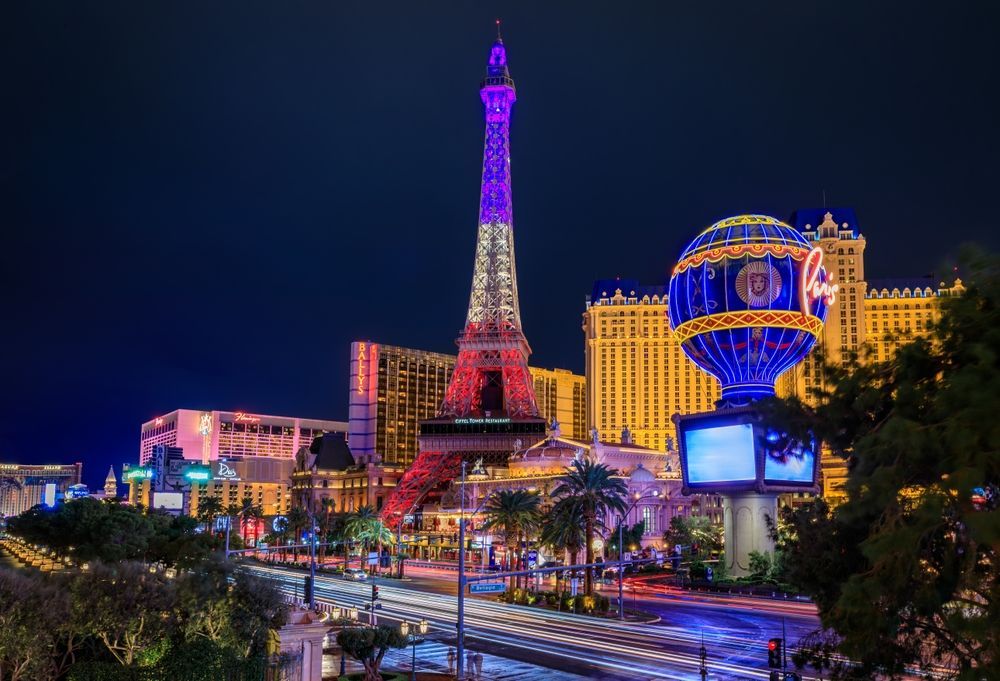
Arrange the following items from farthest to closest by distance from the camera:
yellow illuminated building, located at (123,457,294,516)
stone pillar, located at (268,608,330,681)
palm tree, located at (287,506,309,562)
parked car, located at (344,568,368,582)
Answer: yellow illuminated building, located at (123,457,294,516)
palm tree, located at (287,506,309,562)
parked car, located at (344,568,368,582)
stone pillar, located at (268,608,330,681)

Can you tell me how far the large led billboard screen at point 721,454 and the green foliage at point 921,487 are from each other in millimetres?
47163

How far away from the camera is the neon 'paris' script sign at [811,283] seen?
66.9m

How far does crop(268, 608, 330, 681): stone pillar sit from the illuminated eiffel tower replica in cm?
9937

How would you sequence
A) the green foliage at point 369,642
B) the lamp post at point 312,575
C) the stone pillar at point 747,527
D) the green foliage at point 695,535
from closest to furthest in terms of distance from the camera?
the green foliage at point 369,642 → the lamp post at point 312,575 → the stone pillar at point 747,527 → the green foliage at point 695,535

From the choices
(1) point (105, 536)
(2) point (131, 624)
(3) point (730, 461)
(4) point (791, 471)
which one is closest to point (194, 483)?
(1) point (105, 536)

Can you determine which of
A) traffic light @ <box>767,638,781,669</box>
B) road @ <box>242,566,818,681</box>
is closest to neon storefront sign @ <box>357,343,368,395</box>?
road @ <box>242,566,818,681</box>

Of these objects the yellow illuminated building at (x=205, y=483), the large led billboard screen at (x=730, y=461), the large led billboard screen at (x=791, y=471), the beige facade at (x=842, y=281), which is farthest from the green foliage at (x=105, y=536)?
the beige facade at (x=842, y=281)

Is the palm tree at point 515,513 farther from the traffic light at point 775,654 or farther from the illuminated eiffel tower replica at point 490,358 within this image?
the illuminated eiffel tower replica at point 490,358

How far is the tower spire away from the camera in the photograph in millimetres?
133375

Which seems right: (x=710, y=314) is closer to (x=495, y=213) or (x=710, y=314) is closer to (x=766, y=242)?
(x=766, y=242)

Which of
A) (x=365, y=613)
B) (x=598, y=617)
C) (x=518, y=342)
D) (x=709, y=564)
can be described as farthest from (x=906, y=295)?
(x=365, y=613)

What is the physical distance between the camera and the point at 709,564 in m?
76.9

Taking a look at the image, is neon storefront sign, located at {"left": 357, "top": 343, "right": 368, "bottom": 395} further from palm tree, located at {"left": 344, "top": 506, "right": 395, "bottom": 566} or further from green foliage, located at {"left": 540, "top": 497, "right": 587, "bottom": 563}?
green foliage, located at {"left": 540, "top": 497, "right": 587, "bottom": 563}

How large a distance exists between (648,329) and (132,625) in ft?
478
